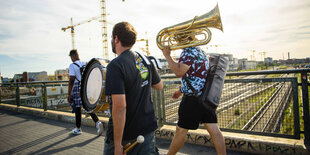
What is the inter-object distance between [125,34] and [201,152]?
2618 mm

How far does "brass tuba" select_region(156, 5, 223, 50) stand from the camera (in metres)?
2.66

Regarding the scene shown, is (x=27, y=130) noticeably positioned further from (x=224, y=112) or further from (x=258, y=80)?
(x=258, y=80)

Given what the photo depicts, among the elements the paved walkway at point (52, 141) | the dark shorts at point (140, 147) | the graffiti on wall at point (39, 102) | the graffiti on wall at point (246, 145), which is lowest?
the paved walkway at point (52, 141)

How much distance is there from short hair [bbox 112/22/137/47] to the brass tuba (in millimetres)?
1079

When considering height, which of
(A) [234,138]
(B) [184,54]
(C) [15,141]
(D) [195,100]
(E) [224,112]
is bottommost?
(C) [15,141]

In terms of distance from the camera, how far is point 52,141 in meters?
4.41

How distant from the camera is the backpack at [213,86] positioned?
2.36 m

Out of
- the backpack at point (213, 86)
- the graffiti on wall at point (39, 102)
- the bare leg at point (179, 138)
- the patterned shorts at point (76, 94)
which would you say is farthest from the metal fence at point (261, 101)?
the graffiti on wall at point (39, 102)

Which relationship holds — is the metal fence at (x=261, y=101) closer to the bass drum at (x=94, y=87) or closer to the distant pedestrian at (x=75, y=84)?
the distant pedestrian at (x=75, y=84)

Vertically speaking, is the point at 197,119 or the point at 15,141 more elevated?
the point at 197,119

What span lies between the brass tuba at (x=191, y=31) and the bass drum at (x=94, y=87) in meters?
0.93

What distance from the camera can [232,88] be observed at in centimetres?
350

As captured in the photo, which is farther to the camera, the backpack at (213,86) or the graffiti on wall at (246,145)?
the graffiti on wall at (246,145)

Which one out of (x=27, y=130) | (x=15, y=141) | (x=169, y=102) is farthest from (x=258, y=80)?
(x=27, y=130)
